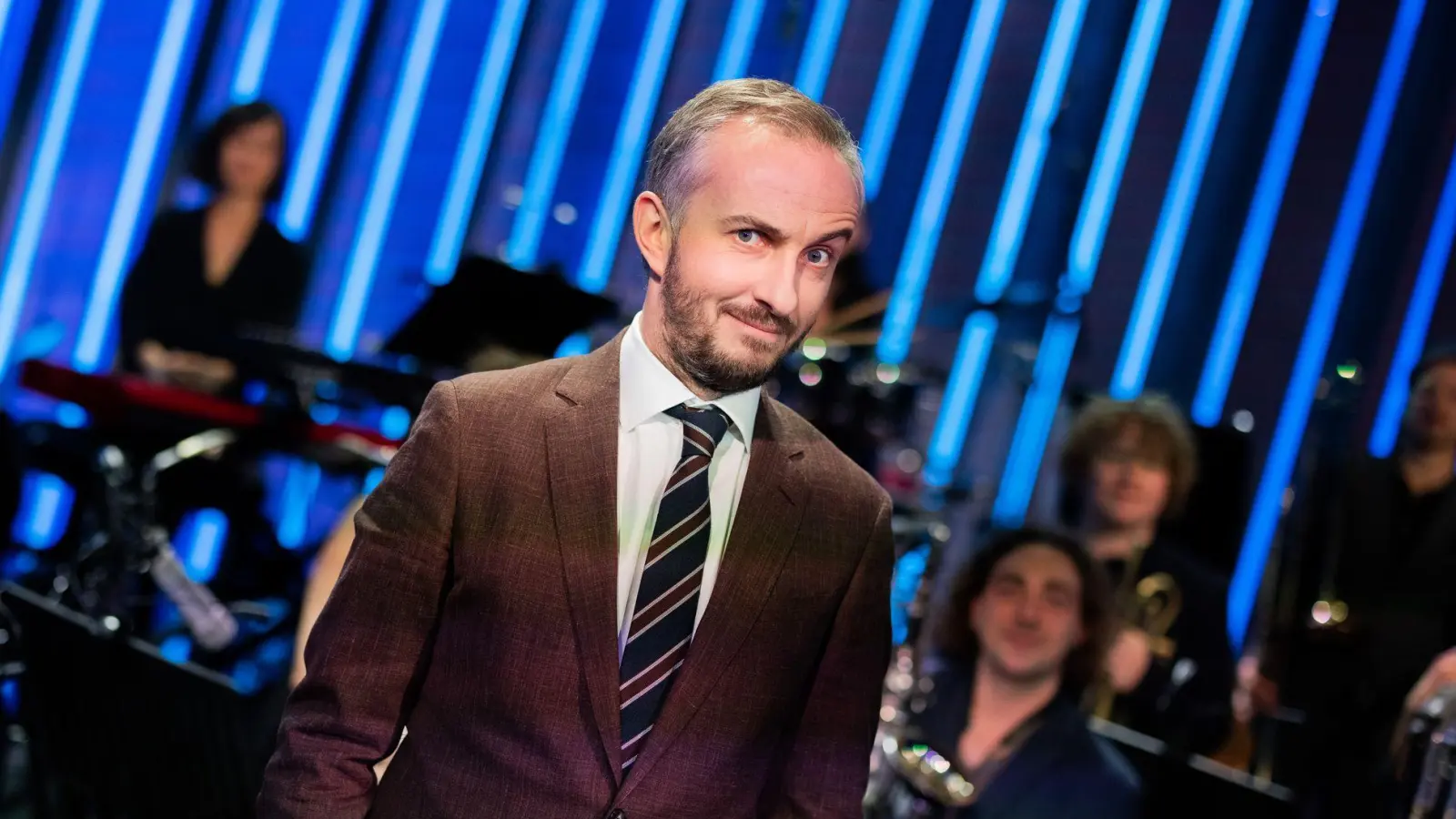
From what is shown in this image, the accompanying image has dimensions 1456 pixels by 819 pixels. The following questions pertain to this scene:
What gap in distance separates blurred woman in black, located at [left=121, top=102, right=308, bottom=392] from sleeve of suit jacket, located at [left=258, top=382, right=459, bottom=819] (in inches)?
112

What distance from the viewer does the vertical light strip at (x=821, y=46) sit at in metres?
6.02

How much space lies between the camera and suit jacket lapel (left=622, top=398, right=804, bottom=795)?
4.75 feet

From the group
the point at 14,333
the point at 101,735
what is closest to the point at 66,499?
the point at 14,333

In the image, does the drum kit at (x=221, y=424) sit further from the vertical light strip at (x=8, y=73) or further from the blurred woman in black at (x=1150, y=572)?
the vertical light strip at (x=8, y=73)

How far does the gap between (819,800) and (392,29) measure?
5.48 meters

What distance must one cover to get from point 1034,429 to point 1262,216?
44.8 inches

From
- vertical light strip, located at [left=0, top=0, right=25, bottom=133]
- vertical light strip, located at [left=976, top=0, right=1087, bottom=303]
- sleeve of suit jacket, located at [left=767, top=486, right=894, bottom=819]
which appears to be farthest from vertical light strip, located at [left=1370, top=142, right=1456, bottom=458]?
vertical light strip, located at [left=0, top=0, right=25, bottom=133]

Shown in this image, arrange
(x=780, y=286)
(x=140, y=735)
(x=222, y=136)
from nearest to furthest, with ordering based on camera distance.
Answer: (x=780, y=286), (x=140, y=735), (x=222, y=136)

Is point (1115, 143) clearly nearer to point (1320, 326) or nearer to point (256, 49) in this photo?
point (1320, 326)

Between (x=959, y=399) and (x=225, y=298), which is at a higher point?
(x=959, y=399)

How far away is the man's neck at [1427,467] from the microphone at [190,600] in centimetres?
290

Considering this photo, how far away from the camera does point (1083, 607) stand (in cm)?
326

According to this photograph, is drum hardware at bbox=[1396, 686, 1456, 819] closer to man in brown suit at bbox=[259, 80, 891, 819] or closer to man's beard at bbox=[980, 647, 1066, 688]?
man's beard at bbox=[980, 647, 1066, 688]

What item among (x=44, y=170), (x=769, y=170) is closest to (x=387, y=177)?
(x=44, y=170)
